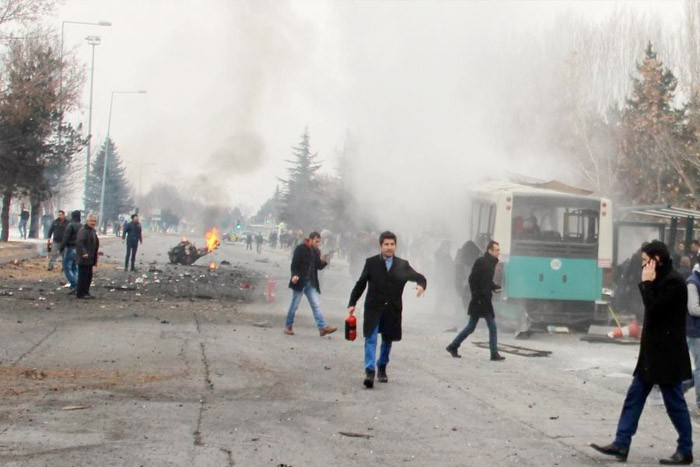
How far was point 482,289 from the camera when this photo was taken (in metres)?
14.0

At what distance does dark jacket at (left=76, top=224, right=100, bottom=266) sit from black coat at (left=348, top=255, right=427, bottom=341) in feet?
33.7

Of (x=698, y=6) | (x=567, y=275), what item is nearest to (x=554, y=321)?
(x=567, y=275)

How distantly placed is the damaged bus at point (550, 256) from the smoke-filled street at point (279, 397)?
1088 millimetres

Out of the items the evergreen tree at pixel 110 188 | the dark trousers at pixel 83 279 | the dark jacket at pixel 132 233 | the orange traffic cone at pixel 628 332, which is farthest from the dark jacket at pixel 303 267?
the evergreen tree at pixel 110 188

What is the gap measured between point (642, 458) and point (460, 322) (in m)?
13.3

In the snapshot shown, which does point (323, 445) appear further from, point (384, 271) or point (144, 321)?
point (144, 321)

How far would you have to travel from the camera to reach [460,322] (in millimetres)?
20688

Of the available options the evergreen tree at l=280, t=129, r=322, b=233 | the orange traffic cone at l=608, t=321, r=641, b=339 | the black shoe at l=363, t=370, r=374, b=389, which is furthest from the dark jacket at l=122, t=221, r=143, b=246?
the evergreen tree at l=280, t=129, r=322, b=233

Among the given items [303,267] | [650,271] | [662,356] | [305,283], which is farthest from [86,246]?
[662,356]

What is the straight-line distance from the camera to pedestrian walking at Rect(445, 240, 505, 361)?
539 inches

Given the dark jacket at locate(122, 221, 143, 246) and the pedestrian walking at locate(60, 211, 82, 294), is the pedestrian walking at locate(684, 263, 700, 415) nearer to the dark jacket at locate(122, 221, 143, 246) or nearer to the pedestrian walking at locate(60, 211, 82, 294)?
the pedestrian walking at locate(60, 211, 82, 294)

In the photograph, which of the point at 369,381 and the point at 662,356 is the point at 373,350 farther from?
the point at 662,356

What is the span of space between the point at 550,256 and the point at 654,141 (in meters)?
26.6

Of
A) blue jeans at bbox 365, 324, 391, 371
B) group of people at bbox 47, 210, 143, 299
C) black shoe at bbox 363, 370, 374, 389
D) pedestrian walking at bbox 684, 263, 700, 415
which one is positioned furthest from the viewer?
group of people at bbox 47, 210, 143, 299
